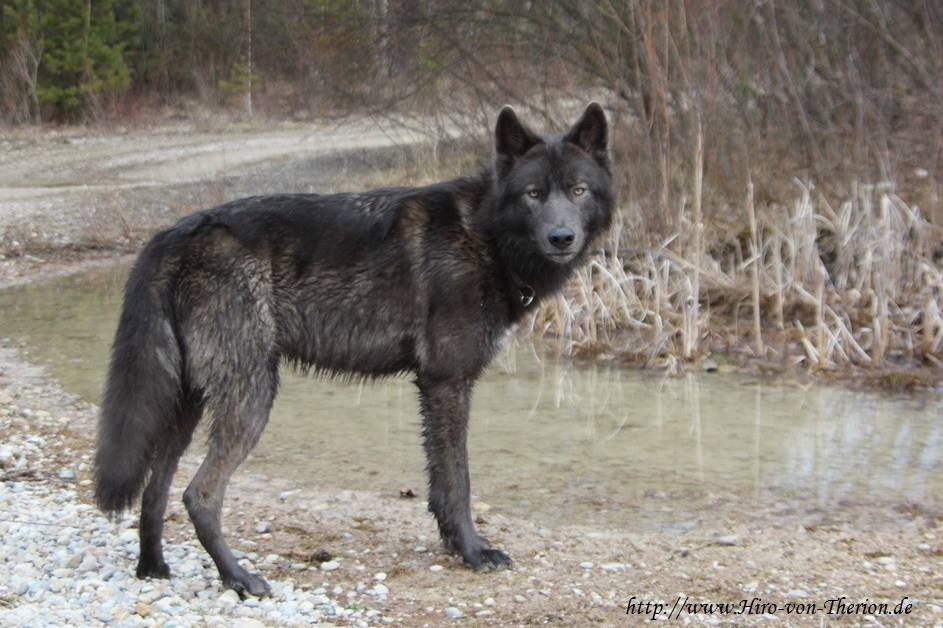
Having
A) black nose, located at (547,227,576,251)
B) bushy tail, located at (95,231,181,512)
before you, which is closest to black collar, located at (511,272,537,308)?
black nose, located at (547,227,576,251)

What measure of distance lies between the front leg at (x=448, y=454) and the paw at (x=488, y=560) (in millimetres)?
53

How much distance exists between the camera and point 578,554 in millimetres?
5035

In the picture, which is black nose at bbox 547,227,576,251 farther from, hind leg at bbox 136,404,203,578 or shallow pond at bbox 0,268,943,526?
hind leg at bbox 136,404,203,578

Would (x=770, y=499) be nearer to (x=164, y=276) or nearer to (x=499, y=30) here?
(x=164, y=276)

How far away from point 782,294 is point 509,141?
4775mm

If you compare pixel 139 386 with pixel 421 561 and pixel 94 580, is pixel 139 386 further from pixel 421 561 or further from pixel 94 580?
pixel 421 561

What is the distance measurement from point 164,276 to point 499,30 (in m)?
7.95

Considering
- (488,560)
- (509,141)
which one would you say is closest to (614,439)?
(488,560)

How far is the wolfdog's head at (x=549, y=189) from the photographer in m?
4.93

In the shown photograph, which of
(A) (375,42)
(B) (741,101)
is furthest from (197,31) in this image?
(B) (741,101)

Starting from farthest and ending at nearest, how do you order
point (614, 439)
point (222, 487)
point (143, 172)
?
point (143, 172) → point (614, 439) → point (222, 487)

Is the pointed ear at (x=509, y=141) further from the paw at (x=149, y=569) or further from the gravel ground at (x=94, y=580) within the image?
the paw at (x=149, y=569)

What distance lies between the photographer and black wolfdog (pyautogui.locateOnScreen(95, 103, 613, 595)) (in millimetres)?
4434

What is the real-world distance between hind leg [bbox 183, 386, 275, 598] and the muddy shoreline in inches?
11.9
